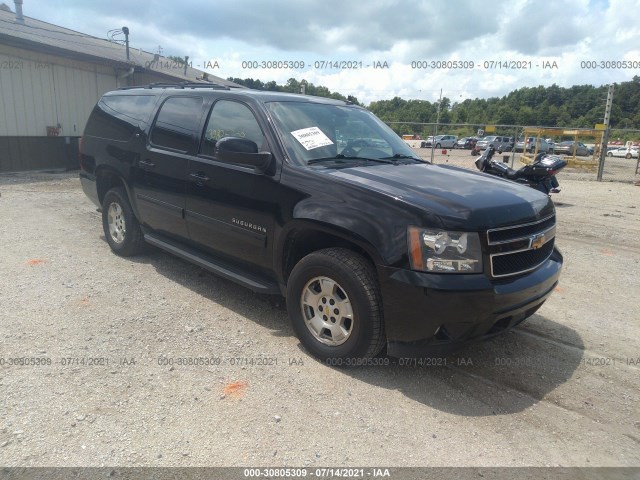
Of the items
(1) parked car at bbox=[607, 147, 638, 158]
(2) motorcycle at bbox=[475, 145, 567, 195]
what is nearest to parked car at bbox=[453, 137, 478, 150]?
(1) parked car at bbox=[607, 147, 638, 158]

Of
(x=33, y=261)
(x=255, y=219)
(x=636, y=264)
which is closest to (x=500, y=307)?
(x=255, y=219)

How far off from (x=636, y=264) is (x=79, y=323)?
662 centimetres

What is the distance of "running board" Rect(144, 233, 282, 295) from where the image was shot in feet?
12.5

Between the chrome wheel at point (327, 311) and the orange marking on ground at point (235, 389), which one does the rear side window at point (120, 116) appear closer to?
the chrome wheel at point (327, 311)

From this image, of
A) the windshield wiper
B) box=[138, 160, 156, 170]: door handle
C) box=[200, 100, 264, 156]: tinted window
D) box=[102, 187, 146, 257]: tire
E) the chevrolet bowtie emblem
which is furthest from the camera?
box=[102, 187, 146, 257]: tire

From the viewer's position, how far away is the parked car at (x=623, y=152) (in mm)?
39291

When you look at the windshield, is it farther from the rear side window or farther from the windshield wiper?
the rear side window

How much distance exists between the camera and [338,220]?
3184 mm

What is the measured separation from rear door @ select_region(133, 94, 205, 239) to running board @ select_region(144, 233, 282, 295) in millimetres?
124

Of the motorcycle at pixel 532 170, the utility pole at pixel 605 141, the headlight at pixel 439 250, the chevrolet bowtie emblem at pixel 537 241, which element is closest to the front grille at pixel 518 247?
the chevrolet bowtie emblem at pixel 537 241

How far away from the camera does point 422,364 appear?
3.57 metres

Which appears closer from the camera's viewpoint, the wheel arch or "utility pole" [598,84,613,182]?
the wheel arch

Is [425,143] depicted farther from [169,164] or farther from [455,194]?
[455,194]

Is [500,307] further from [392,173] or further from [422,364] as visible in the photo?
[392,173]
